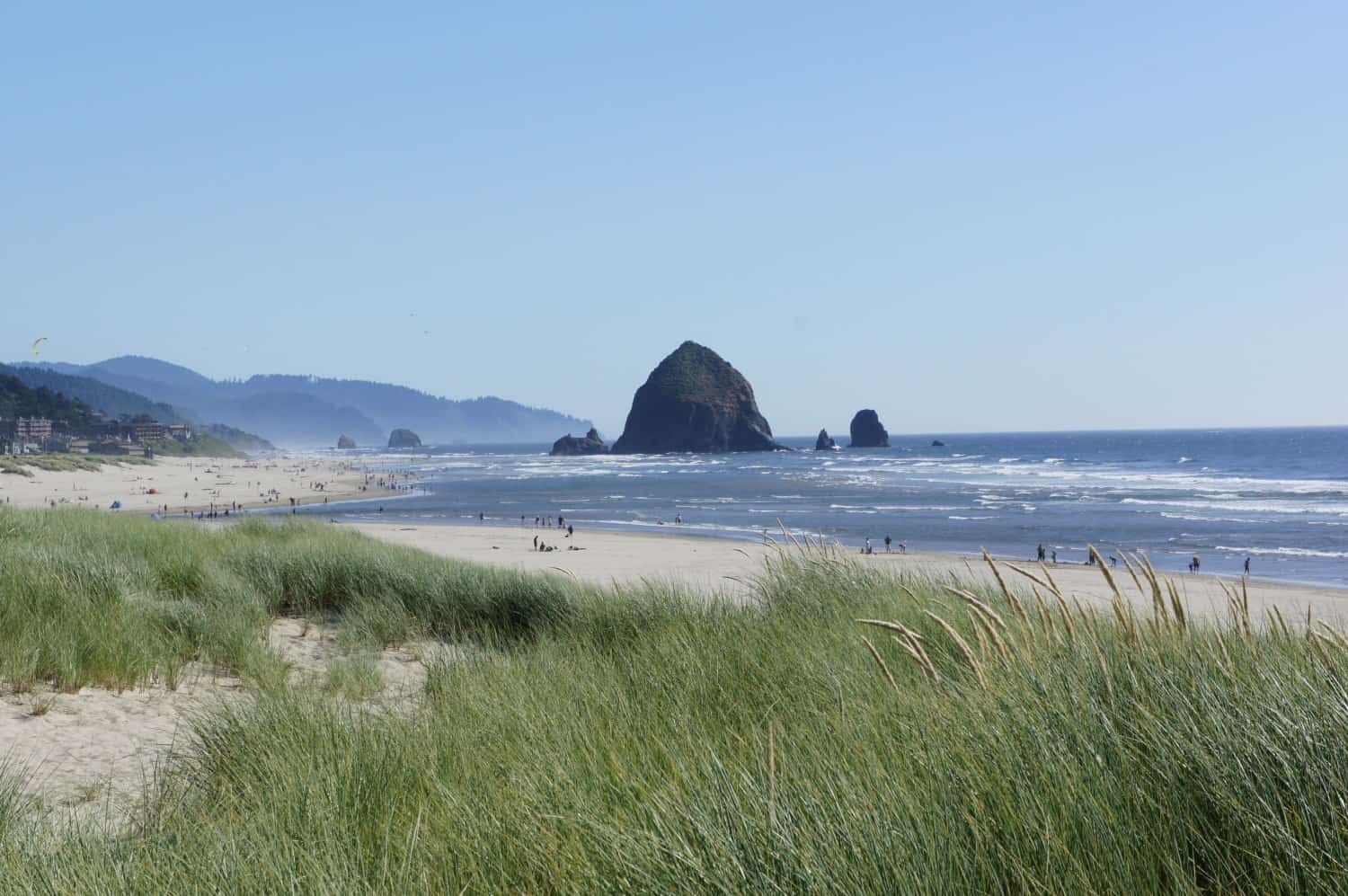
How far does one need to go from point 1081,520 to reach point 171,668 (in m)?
40.6

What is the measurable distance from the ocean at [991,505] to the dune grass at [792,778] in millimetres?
21833

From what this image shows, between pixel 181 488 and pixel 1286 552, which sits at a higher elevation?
pixel 1286 552

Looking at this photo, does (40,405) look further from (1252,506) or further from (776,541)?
(1252,506)

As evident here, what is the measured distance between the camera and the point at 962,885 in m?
1.82

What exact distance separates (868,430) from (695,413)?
37.4 m

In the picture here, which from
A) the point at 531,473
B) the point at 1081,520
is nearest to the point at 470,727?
the point at 1081,520

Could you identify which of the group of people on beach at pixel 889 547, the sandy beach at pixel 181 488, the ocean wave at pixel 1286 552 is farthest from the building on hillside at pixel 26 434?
the ocean wave at pixel 1286 552

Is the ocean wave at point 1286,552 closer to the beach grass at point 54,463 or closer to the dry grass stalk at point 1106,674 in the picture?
the dry grass stalk at point 1106,674

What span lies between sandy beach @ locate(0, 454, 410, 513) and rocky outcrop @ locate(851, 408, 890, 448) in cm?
10471

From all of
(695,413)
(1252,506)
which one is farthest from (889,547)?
(695,413)

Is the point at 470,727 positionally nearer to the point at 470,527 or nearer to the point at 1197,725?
the point at 1197,725

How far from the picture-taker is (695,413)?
516ft

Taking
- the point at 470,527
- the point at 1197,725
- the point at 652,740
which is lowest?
the point at 470,527

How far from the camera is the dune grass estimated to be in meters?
1.89
